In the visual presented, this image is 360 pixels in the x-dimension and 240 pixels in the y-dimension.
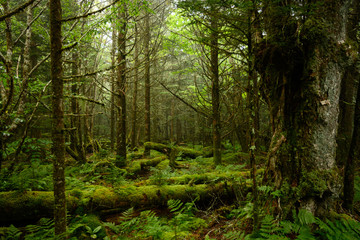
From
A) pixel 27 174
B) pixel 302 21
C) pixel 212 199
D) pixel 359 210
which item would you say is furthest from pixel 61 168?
pixel 359 210

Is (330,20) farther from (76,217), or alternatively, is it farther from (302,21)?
(76,217)

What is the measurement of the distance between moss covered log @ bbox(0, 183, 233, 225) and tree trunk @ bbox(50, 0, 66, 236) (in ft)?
5.52

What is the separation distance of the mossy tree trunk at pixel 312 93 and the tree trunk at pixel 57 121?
2.99 meters

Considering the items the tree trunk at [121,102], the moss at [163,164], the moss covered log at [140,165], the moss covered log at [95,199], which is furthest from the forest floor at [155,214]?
the moss at [163,164]

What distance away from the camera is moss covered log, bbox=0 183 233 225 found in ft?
12.1

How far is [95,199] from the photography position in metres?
4.27

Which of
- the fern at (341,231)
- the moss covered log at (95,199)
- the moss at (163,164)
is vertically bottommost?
the moss at (163,164)

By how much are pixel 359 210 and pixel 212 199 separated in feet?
9.69

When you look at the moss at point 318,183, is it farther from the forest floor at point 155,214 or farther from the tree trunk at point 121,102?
the tree trunk at point 121,102

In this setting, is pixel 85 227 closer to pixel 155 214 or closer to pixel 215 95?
pixel 155 214

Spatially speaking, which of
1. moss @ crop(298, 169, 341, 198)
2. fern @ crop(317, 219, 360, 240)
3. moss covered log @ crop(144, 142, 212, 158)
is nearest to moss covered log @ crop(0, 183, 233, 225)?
moss @ crop(298, 169, 341, 198)

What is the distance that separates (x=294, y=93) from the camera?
3.07 metres

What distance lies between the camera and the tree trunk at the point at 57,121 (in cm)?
243

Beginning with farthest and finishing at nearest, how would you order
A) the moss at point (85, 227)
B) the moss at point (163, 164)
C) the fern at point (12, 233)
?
1. the moss at point (163, 164)
2. the moss at point (85, 227)
3. the fern at point (12, 233)
